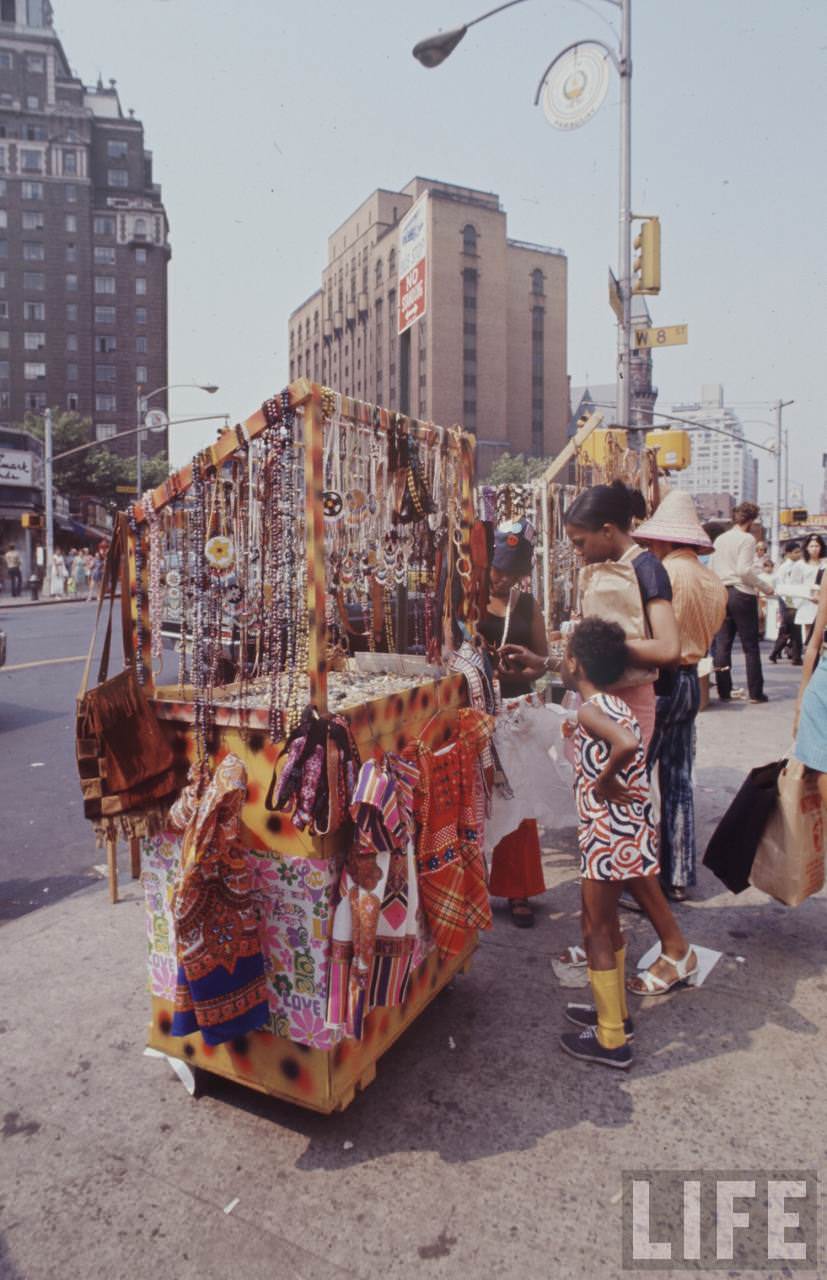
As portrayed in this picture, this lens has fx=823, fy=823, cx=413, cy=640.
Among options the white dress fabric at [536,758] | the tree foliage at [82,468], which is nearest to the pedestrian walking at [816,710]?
the white dress fabric at [536,758]

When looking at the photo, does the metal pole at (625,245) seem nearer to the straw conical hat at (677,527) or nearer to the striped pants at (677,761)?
the straw conical hat at (677,527)

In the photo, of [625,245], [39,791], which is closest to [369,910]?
[39,791]

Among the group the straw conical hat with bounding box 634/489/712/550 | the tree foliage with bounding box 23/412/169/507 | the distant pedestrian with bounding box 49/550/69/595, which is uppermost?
→ the tree foliage with bounding box 23/412/169/507

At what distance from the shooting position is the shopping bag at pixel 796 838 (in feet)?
11.0

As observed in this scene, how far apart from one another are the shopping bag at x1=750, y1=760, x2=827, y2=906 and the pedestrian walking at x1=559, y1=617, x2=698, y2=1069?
0.92m

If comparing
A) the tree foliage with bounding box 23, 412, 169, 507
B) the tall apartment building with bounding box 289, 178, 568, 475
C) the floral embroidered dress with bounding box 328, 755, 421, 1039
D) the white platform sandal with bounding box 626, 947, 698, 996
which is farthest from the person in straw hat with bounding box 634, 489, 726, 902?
the tall apartment building with bounding box 289, 178, 568, 475

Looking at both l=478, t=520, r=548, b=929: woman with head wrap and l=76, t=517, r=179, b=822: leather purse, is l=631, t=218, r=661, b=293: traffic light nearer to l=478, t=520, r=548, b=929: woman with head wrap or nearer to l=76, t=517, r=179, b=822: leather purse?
l=478, t=520, r=548, b=929: woman with head wrap

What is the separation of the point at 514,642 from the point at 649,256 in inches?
305

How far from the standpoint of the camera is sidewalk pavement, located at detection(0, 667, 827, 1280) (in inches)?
79.3

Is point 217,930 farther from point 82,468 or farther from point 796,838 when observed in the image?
point 82,468

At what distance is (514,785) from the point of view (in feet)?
12.5

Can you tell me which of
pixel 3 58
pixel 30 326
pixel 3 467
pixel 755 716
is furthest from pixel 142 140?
pixel 755 716

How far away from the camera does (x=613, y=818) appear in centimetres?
275

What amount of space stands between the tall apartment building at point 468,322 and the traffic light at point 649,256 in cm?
5708
